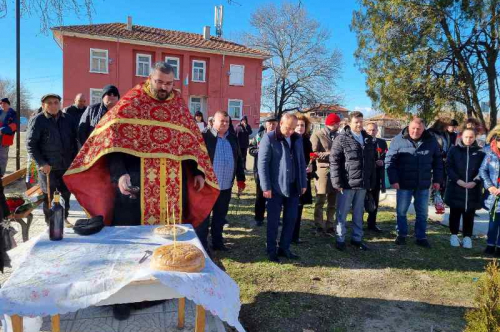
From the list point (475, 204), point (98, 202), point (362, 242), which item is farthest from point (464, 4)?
point (98, 202)

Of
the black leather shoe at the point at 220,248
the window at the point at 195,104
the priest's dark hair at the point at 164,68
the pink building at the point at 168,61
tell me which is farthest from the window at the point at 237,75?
the priest's dark hair at the point at 164,68

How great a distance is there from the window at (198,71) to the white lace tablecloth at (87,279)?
87.6 ft

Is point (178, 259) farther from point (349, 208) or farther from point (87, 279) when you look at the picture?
point (349, 208)

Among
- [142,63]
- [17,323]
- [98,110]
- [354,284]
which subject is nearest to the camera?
[17,323]

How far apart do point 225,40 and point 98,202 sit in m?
29.3

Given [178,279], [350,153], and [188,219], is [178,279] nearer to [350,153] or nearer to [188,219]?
[188,219]

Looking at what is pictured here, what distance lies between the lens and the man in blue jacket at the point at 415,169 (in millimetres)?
5492

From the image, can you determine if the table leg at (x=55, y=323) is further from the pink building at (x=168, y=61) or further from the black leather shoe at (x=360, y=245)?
the pink building at (x=168, y=61)

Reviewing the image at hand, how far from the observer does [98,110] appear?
5.25m

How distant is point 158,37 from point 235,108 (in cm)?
760

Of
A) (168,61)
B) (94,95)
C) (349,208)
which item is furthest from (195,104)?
(349,208)

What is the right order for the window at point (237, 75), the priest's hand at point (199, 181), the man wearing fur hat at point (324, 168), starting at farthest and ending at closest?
the window at point (237, 75), the man wearing fur hat at point (324, 168), the priest's hand at point (199, 181)

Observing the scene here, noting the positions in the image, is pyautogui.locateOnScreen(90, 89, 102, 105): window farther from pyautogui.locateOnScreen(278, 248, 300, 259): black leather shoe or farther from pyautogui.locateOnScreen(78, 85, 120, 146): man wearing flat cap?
pyautogui.locateOnScreen(278, 248, 300, 259): black leather shoe

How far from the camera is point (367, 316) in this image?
357 centimetres
